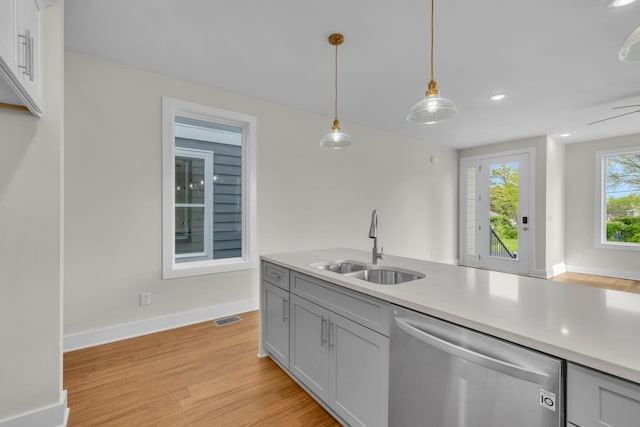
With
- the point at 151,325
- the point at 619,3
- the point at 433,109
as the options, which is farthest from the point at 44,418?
the point at 619,3

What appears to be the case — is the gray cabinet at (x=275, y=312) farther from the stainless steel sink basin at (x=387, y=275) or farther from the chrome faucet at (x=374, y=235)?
the chrome faucet at (x=374, y=235)

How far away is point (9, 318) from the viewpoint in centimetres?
154

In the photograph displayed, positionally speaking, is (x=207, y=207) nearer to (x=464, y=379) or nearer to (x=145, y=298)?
(x=145, y=298)

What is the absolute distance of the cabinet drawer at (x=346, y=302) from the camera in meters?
1.41

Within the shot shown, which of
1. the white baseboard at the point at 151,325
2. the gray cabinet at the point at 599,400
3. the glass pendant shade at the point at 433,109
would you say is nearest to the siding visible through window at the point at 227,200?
the white baseboard at the point at 151,325

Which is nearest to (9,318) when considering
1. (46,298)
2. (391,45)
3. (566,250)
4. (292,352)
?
(46,298)

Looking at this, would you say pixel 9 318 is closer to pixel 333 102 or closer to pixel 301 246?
pixel 301 246

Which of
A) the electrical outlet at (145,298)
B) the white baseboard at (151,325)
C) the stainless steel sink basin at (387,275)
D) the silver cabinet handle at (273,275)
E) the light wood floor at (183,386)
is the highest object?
the stainless steel sink basin at (387,275)

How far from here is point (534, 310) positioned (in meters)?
1.13

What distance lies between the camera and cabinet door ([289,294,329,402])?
1755mm

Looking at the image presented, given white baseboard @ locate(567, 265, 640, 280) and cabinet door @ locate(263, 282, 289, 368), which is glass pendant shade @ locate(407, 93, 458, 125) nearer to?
cabinet door @ locate(263, 282, 289, 368)

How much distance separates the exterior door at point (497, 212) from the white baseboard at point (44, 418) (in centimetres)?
649

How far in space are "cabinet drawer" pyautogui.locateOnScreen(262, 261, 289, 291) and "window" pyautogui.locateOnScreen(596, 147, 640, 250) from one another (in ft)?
20.7

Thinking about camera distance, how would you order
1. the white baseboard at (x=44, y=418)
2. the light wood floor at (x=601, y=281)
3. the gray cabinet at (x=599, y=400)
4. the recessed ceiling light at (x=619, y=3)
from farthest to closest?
the light wood floor at (x=601, y=281) → the recessed ceiling light at (x=619, y=3) → the white baseboard at (x=44, y=418) → the gray cabinet at (x=599, y=400)
